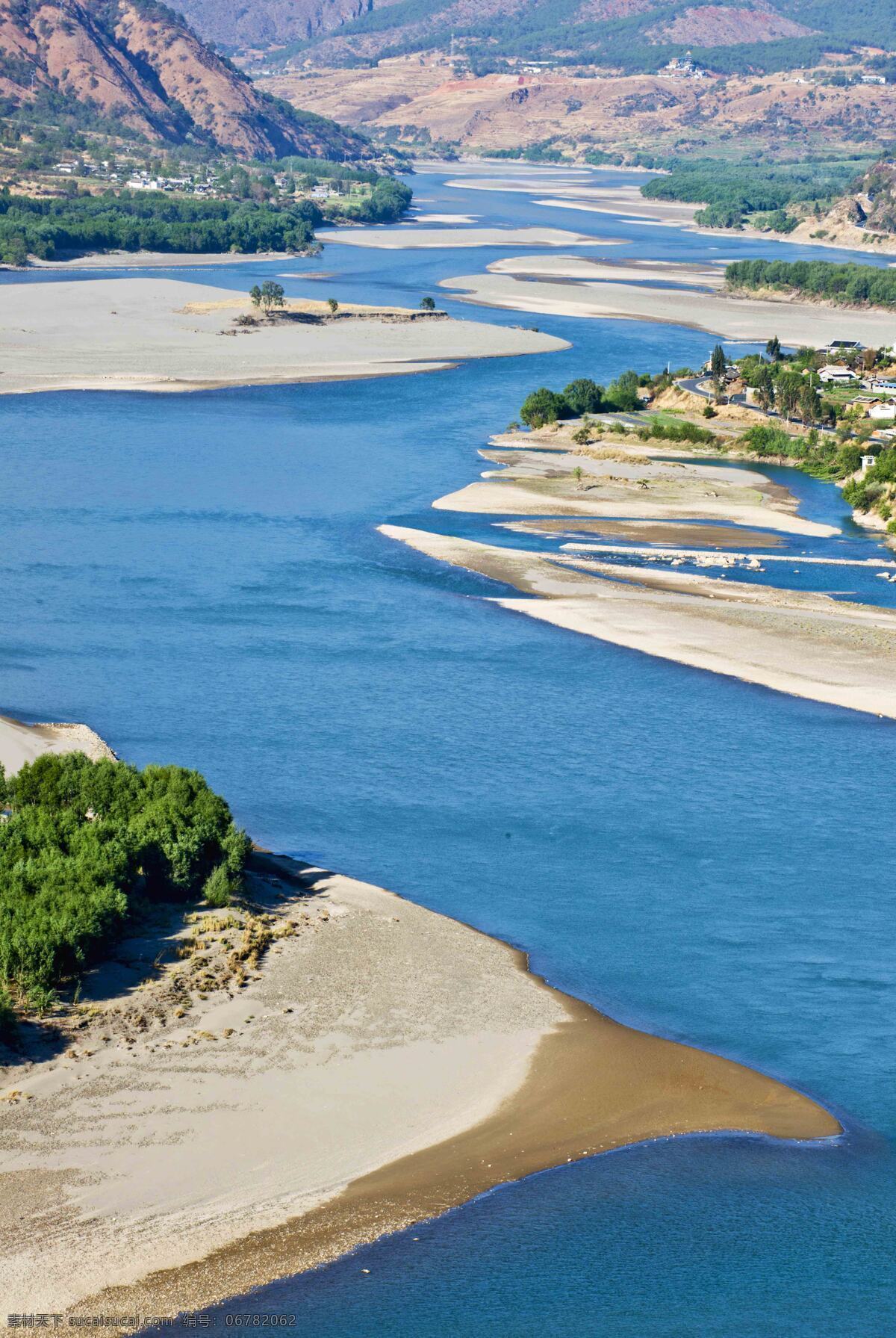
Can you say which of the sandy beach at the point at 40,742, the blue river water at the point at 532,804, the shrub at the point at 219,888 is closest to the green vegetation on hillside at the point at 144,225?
the blue river water at the point at 532,804

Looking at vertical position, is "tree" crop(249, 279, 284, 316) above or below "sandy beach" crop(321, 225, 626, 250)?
below

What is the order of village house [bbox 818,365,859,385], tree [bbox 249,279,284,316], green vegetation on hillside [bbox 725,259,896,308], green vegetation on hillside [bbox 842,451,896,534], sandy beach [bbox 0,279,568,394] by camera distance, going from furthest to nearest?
green vegetation on hillside [bbox 725,259,896,308] < tree [bbox 249,279,284,316] < sandy beach [bbox 0,279,568,394] < village house [bbox 818,365,859,385] < green vegetation on hillside [bbox 842,451,896,534]

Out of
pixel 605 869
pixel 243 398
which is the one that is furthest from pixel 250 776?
pixel 243 398

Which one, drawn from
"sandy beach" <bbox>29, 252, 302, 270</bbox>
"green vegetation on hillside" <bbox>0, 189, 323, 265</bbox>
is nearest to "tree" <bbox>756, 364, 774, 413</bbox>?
"sandy beach" <bbox>29, 252, 302, 270</bbox>

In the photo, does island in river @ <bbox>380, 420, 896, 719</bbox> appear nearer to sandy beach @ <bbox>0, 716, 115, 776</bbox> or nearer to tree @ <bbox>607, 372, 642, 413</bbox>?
tree @ <bbox>607, 372, 642, 413</bbox>

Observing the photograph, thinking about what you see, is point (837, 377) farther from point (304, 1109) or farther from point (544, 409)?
point (304, 1109)

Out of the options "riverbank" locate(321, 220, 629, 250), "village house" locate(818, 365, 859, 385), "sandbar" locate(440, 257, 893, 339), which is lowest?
"village house" locate(818, 365, 859, 385)
